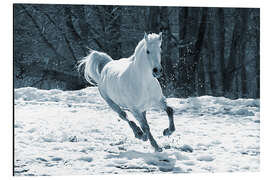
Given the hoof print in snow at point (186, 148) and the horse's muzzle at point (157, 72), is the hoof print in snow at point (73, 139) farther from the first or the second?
the horse's muzzle at point (157, 72)

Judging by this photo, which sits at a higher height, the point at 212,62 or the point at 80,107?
the point at 212,62

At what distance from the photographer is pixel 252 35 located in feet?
16.4

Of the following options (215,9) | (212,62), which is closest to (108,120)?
(212,62)

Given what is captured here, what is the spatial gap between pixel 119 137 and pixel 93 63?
83 centimetres

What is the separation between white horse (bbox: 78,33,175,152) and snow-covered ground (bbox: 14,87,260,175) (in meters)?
0.16

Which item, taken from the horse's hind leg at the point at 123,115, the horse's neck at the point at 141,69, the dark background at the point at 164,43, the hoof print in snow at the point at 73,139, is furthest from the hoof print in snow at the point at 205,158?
the hoof print in snow at the point at 73,139

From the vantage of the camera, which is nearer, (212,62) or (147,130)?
(147,130)

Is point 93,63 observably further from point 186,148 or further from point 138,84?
point 186,148

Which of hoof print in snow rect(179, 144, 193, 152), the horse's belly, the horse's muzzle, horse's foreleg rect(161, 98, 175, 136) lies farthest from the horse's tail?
hoof print in snow rect(179, 144, 193, 152)

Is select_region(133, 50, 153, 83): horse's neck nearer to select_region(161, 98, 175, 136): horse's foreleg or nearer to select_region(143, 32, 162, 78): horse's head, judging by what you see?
select_region(143, 32, 162, 78): horse's head

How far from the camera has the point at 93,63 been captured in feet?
16.1

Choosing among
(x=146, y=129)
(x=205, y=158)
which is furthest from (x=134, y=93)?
(x=205, y=158)

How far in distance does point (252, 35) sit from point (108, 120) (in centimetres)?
175
